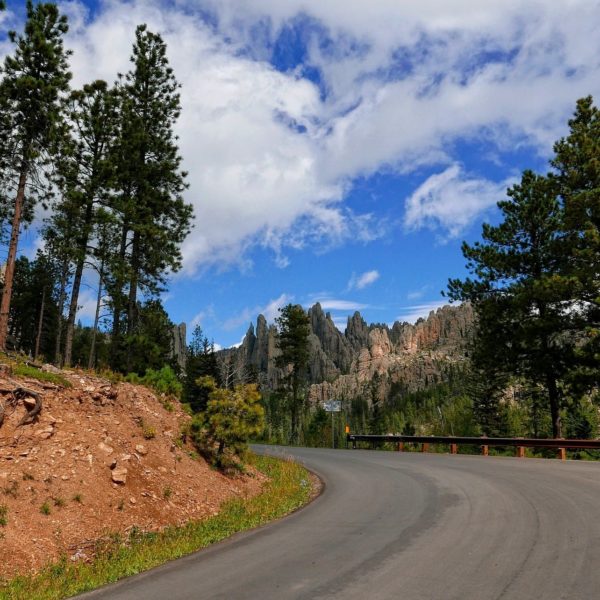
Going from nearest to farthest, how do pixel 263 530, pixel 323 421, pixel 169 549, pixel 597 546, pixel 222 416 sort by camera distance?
pixel 597 546 < pixel 169 549 < pixel 263 530 < pixel 222 416 < pixel 323 421

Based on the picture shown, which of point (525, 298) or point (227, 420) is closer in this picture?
point (227, 420)

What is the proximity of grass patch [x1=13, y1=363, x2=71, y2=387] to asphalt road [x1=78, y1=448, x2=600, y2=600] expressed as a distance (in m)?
6.63

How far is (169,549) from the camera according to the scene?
775 cm

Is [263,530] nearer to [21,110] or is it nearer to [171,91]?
[21,110]

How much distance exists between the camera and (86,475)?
32.9ft

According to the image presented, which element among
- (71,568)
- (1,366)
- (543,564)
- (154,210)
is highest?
(154,210)

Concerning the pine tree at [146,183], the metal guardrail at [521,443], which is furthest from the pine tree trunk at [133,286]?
the metal guardrail at [521,443]

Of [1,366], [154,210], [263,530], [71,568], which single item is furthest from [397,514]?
[154,210]

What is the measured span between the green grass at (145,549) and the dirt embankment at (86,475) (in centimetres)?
42

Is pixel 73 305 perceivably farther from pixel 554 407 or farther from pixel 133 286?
pixel 554 407

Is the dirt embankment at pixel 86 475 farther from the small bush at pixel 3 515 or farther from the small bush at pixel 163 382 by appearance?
the small bush at pixel 163 382

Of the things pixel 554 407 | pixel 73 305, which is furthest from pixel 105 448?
pixel 554 407

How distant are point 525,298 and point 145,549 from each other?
19.6 meters

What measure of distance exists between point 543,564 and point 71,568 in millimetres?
6562
